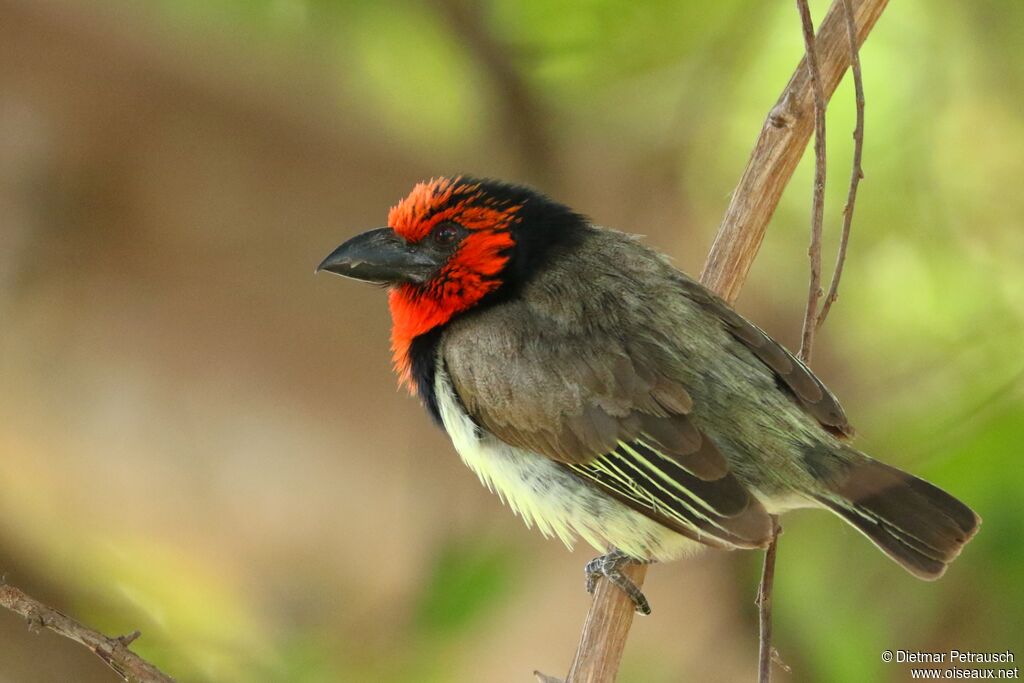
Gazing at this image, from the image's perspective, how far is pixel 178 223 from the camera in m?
2.90

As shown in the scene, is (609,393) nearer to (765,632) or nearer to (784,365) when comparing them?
(784,365)

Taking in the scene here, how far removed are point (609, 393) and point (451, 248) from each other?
23.3 inches

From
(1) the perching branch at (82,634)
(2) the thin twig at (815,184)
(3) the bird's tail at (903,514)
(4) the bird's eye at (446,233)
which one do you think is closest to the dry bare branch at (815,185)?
(2) the thin twig at (815,184)

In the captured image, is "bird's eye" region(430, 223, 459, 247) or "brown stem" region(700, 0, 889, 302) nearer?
"brown stem" region(700, 0, 889, 302)

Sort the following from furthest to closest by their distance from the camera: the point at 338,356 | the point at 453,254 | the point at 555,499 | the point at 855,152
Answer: the point at 338,356 < the point at 453,254 < the point at 555,499 < the point at 855,152

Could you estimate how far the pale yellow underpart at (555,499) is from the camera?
2295 millimetres

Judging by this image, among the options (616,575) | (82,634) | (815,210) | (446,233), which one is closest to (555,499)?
(616,575)

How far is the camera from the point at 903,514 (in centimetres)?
209

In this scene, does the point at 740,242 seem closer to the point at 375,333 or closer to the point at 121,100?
the point at 375,333

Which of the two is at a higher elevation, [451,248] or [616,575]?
[451,248]

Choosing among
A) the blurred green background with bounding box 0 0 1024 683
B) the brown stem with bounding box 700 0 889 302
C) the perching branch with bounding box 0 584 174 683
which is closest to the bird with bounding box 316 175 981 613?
the brown stem with bounding box 700 0 889 302

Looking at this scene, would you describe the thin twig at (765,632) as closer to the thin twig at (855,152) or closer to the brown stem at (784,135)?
the thin twig at (855,152)

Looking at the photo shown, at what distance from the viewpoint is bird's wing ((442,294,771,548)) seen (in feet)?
6.95

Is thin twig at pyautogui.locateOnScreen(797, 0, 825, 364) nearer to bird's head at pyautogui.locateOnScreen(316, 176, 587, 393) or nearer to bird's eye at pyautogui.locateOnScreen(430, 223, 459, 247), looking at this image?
bird's head at pyautogui.locateOnScreen(316, 176, 587, 393)
